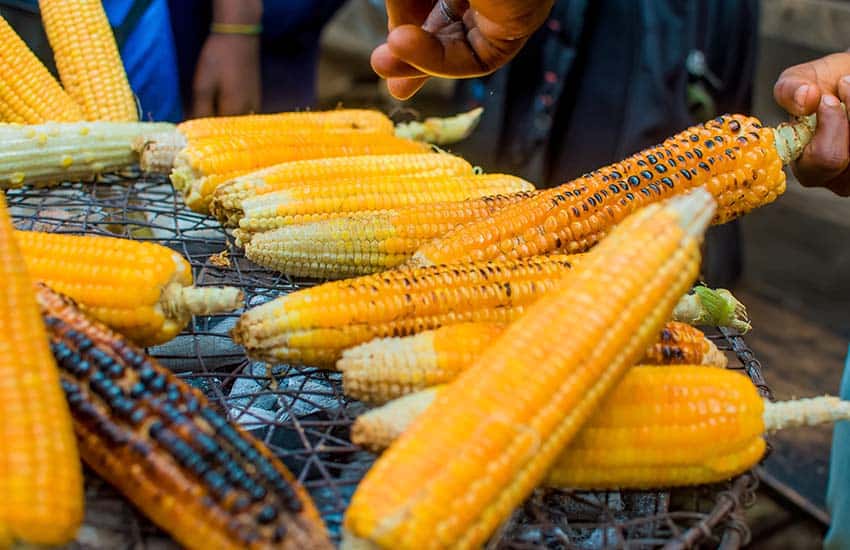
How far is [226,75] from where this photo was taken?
4.37 metres

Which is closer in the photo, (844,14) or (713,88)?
(713,88)

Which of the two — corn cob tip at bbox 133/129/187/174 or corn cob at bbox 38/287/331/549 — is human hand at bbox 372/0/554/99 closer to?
corn cob tip at bbox 133/129/187/174

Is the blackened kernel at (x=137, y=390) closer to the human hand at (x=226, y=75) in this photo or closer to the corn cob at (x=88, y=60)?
the corn cob at (x=88, y=60)

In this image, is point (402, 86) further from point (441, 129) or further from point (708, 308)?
point (708, 308)

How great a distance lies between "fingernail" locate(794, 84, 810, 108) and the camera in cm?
239

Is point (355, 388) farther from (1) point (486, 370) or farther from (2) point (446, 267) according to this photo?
(2) point (446, 267)

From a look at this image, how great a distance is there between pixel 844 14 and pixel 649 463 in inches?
218

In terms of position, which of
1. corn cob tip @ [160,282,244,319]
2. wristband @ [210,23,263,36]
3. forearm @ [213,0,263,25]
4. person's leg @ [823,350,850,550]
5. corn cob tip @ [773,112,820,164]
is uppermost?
corn cob tip @ [773,112,820,164]

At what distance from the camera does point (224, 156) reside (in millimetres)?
2590

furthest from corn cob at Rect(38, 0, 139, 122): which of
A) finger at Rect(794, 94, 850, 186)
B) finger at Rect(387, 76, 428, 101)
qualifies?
finger at Rect(794, 94, 850, 186)

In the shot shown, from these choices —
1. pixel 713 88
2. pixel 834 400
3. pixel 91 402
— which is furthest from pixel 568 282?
pixel 713 88

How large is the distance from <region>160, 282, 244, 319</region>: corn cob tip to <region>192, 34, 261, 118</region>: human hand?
2840mm

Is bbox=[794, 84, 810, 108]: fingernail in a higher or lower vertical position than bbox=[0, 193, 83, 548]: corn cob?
higher

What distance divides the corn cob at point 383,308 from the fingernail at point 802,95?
1.11 metres
